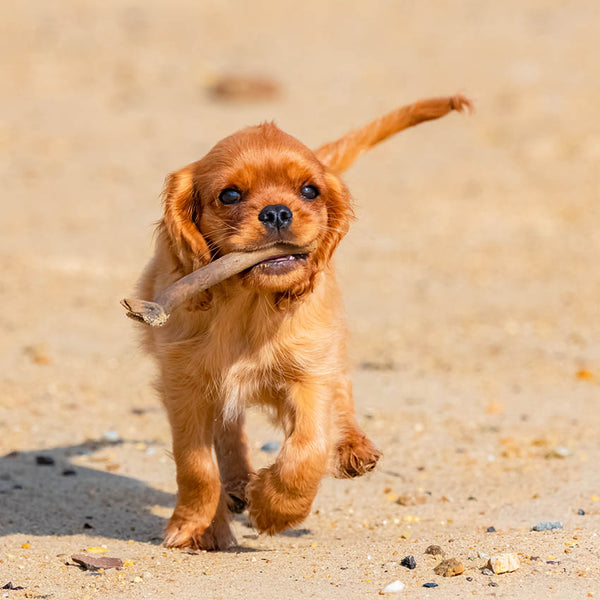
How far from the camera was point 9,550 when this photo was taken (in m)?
4.79

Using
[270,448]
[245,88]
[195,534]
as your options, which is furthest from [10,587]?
[245,88]

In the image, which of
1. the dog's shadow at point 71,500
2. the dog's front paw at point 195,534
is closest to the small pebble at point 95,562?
the dog's front paw at point 195,534

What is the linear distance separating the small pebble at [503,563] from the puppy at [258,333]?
0.94m

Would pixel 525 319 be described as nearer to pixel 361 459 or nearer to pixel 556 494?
pixel 556 494

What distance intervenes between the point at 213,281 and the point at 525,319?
19.6 ft

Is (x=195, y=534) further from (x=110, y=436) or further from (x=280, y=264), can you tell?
(x=110, y=436)

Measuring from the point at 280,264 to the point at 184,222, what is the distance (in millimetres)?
505

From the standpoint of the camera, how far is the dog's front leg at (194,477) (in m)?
5.09

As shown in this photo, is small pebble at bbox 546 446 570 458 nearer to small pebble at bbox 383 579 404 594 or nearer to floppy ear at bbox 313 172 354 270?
floppy ear at bbox 313 172 354 270

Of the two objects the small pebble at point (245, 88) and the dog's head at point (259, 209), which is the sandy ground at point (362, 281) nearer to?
the small pebble at point (245, 88)

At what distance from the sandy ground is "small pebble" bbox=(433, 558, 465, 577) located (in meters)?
0.06

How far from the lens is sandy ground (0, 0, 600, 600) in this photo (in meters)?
4.85

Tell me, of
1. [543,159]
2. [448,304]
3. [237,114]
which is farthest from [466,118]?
[448,304]

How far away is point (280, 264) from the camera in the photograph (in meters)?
4.57
